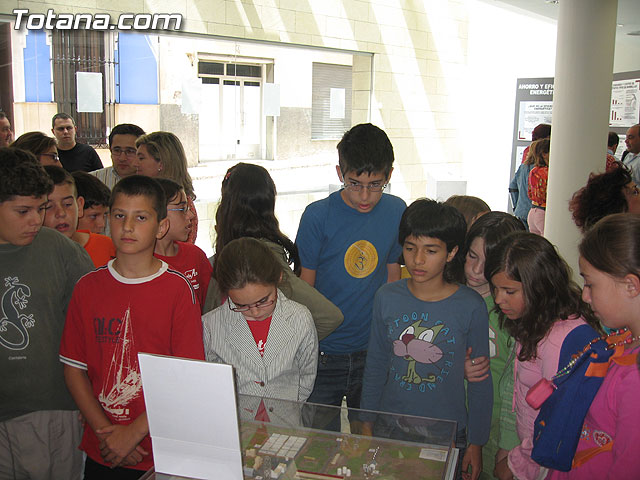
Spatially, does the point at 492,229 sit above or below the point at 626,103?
below

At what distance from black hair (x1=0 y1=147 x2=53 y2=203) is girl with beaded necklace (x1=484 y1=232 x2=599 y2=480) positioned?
5.72 ft

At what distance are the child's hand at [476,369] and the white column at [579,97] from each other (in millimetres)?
4218

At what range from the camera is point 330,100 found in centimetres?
838

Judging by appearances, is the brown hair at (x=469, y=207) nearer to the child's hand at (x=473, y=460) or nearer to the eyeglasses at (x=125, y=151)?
the child's hand at (x=473, y=460)

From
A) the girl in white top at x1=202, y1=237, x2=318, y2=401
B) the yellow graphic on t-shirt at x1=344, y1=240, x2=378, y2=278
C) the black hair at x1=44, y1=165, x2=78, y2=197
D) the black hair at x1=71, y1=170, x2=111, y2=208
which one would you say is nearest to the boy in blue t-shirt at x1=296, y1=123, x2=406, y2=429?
the yellow graphic on t-shirt at x1=344, y1=240, x2=378, y2=278

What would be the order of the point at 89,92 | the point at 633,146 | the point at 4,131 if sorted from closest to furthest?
the point at 4,131 → the point at 89,92 → the point at 633,146

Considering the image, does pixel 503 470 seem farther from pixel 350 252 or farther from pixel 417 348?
pixel 350 252

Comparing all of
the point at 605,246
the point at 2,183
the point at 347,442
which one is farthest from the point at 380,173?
the point at 2,183

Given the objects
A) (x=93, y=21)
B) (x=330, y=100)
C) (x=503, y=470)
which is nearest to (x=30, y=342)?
(x=503, y=470)

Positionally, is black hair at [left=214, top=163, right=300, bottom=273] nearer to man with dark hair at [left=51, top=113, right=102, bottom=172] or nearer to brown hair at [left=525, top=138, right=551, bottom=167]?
man with dark hair at [left=51, top=113, right=102, bottom=172]

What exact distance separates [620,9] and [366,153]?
7.09m

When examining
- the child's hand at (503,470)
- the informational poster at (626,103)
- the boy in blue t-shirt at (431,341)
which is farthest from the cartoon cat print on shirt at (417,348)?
the informational poster at (626,103)

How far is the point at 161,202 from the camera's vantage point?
224 cm

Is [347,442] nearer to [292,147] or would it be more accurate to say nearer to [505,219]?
[505,219]
